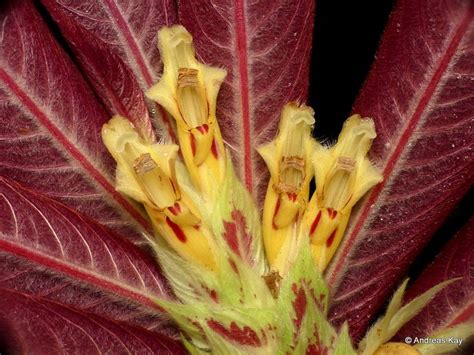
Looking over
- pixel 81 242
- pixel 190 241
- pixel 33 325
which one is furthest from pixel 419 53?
pixel 33 325

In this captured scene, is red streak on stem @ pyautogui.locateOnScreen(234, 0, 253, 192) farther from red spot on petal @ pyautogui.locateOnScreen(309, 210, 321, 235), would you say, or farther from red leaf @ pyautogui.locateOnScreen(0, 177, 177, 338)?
red leaf @ pyautogui.locateOnScreen(0, 177, 177, 338)

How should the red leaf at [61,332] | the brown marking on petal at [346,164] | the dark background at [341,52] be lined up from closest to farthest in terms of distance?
the red leaf at [61,332] → the brown marking on petal at [346,164] → the dark background at [341,52]

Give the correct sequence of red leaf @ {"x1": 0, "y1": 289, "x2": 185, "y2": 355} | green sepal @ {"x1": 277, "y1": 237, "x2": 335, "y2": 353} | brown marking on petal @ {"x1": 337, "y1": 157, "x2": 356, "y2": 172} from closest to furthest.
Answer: red leaf @ {"x1": 0, "y1": 289, "x2": 185, "y2": 355}
green sepal @ {"x1": 277, "y1": 237, "x2": 335, "y2": 353}
brown marking on petal @ {"x1": 337, "y1": 157, "x2": 356, "y2": 172}

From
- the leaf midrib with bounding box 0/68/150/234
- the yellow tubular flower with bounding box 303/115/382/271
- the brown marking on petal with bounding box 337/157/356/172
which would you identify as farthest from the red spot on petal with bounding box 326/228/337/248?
the leaf midrib with bounding box 0/68/150/234

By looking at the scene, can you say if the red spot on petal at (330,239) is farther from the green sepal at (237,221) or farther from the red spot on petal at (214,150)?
the red spot on petal at (214,150)

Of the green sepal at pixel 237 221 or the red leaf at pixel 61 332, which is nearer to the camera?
the red leaf at pixel 61 332

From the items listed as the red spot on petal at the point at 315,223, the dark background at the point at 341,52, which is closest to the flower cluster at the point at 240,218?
the red spot on petal at the point at 315,223

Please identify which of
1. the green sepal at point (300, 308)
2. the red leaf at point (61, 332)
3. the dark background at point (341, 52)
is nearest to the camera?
the red leaf at point (61, 332)
